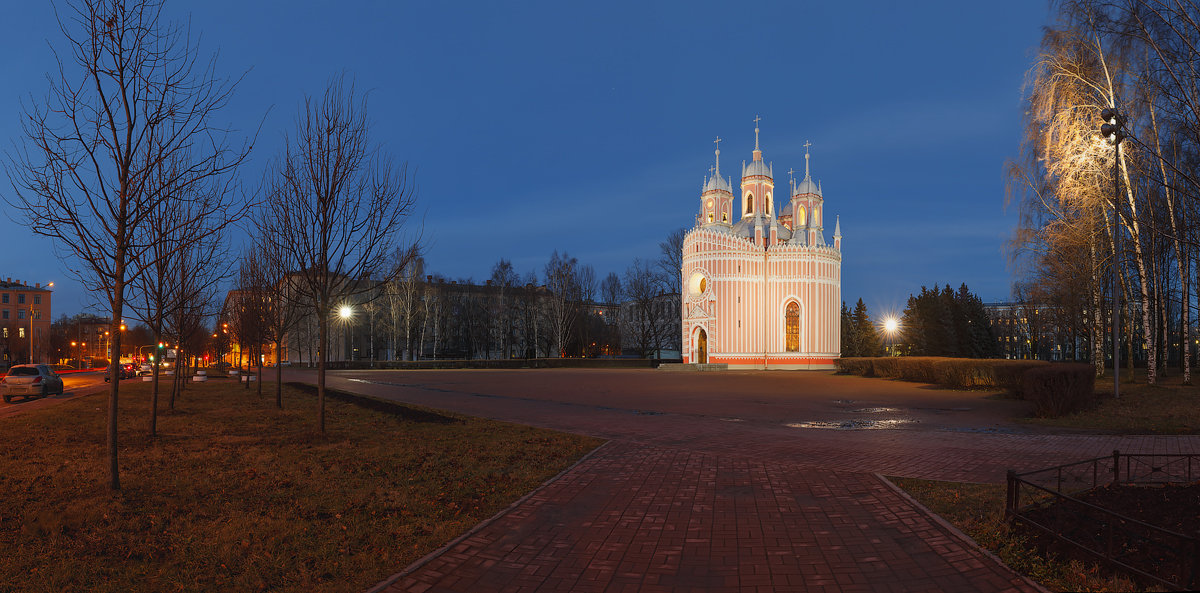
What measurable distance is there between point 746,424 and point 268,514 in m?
10.2

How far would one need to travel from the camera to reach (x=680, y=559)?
5289 millimetres

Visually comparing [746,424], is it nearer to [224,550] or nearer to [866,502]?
[866,502]

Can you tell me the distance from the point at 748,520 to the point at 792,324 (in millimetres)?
51607

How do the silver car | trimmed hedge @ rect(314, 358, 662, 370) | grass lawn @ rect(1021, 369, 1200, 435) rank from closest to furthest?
grass lawn @ rect(1021, 369, 1200, 435), the silver car, trimmed hedge @ rect(314, 358, 662, 370)

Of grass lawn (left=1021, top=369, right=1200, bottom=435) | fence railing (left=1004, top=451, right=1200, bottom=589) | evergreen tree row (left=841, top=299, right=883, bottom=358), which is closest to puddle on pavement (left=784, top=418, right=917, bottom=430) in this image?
grass lawn (left=1021, top=369, right=1200, bottom=435)

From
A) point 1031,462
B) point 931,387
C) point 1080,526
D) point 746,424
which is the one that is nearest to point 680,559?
point 1080,526

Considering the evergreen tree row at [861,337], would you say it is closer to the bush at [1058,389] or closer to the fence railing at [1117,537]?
the bush at [1058,389]

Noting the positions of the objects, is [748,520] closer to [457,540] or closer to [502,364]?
[457,540]

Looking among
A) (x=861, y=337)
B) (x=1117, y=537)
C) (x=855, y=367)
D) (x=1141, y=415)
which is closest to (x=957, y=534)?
(x=1117, y=537)

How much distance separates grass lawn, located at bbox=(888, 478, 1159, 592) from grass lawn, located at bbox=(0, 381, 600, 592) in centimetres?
458

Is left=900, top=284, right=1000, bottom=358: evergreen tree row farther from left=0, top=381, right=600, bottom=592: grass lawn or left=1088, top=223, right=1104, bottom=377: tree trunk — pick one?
left=0, top=381, right=600, bottom=592: grass lawn

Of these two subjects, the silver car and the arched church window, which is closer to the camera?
the silver car

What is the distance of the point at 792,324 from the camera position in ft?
182

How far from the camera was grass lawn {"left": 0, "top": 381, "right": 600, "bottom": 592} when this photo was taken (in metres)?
4.96
